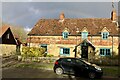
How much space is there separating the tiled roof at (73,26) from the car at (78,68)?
1801 cm

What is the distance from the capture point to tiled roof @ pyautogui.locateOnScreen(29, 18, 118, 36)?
38.5 m

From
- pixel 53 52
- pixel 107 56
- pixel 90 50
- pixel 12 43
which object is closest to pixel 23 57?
pixel 53 52

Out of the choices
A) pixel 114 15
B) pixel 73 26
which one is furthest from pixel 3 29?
pixel 114 15

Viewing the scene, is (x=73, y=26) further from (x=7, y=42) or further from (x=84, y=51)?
→ (x=7, y=42)

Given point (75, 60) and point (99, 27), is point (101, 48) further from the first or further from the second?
point (75, 60)

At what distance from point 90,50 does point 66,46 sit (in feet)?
14.7

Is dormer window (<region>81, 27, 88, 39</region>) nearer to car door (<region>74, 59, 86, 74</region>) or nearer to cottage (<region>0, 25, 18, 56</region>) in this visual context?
cottage (<region>0, 25, 18, 56</region>)

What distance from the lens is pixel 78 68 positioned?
787 inches

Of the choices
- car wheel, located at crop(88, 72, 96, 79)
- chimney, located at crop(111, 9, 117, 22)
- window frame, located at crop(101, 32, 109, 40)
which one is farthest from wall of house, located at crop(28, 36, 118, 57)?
car wheel, located at crop(88, 72, 96, 79)

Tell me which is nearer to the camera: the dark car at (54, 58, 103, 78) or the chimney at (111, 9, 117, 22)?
the dark car at (54, 58, 103, 78)

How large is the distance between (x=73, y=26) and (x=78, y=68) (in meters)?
20.9

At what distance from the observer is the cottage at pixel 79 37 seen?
36938 mm

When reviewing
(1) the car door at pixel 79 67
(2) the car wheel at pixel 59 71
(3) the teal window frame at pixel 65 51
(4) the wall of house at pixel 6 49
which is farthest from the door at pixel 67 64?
(4) the wall of house at pixel 6 49

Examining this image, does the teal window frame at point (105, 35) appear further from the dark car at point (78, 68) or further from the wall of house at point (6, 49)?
the wall of house at point (6, 49)
